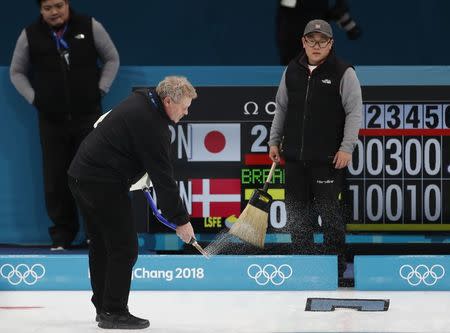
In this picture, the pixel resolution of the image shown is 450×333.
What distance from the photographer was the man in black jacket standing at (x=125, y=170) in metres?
6.14

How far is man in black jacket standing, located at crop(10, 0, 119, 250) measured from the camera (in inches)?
323

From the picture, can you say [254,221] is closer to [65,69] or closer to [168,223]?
[168,223]

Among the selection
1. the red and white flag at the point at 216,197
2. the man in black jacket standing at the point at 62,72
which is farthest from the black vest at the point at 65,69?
the red and white flag at the point at 216,197

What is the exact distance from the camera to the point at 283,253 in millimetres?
8211

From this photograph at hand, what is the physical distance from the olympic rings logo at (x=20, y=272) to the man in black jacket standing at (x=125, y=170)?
1.36 m

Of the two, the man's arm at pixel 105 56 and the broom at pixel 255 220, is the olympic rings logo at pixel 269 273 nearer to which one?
the broom at pixel 255 220

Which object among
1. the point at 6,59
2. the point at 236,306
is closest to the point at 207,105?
the point at 236,306

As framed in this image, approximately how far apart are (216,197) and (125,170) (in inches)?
84.2

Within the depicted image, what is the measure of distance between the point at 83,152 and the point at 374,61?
4.69m

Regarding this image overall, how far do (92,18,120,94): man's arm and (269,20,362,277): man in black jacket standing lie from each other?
4.08ft

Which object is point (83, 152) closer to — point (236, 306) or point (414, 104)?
point (236, 306)

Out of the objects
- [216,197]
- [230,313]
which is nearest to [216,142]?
[216,197]

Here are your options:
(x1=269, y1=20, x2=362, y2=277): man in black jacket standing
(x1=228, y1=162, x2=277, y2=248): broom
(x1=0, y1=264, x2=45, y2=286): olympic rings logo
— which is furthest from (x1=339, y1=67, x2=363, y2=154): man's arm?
(x1=0, y1=264, x2=45, y2=286): olympic rings logo

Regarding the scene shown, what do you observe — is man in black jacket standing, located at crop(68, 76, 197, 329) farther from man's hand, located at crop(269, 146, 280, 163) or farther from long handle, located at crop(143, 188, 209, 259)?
man's hand, located at crop(269, 146, 280, 163)
